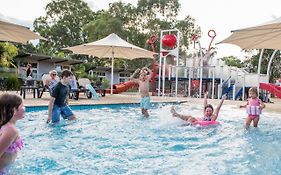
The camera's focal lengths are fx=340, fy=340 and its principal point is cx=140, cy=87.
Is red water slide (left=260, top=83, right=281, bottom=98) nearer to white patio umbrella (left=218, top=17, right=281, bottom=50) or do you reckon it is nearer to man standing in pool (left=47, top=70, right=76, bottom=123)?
white patio umbrella (left=218, top=17, right=281, bottom=50)

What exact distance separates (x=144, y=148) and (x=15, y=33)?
3.89m

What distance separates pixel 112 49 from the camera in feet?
57.5

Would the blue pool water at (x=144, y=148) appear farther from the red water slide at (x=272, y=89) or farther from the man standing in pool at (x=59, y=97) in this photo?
the red water slide at (x=272, y=89)

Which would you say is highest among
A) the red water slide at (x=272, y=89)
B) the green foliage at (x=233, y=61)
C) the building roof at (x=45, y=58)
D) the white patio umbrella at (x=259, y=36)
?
the green foliage at (x=233, y=61)

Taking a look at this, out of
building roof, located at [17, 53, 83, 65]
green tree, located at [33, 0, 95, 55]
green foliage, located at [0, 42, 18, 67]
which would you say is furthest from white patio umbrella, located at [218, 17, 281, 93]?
green tree, located at [33, 0, 95, 55]

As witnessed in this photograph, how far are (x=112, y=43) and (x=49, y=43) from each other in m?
28.7

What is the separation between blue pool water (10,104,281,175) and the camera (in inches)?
156

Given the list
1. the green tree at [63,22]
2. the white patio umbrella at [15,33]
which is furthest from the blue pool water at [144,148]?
the green tree at [63,22]

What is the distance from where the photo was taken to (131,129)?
7.29 m

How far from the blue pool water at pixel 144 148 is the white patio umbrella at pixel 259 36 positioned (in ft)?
6.71

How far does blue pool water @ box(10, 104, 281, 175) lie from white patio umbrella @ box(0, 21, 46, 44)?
191 centimetres

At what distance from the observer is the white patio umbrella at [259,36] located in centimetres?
616

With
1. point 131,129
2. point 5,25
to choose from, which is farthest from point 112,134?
point 5,25

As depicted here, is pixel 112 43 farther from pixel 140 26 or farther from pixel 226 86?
pixel 140 26
